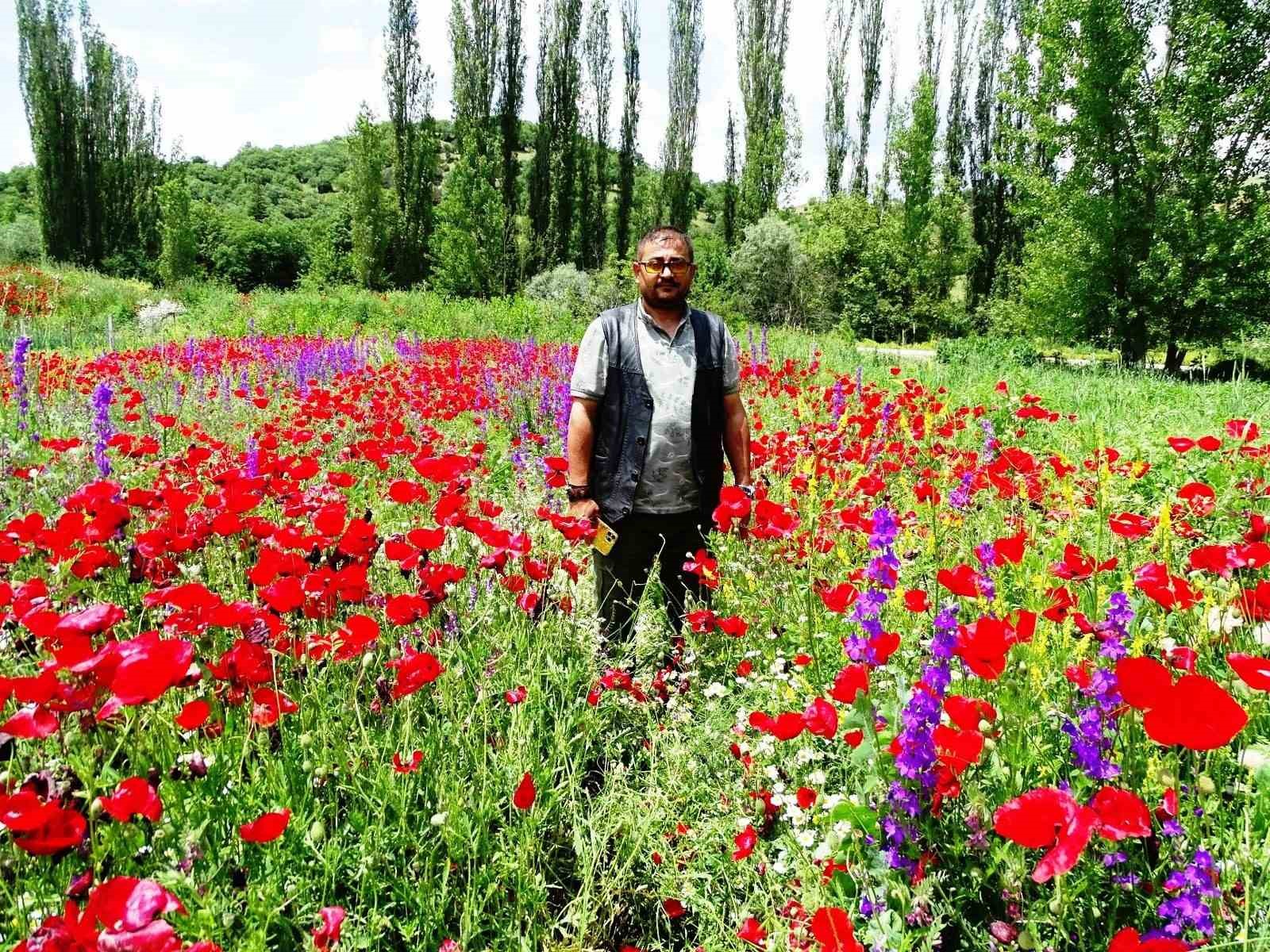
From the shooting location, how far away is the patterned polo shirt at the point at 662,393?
2650mm

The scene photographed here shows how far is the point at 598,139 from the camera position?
2825cm

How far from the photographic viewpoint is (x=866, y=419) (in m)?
4.67

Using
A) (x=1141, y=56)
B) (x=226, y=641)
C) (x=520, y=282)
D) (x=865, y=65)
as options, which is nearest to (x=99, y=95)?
(x=520, y=282)

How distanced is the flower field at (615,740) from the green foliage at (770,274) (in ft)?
69.2

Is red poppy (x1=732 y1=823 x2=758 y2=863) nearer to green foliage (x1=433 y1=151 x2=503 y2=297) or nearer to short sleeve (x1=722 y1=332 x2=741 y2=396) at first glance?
short sleeve (x1=722 y1=332 x2=741 y2=396)

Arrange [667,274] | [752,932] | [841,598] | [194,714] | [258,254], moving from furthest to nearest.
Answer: [258,254] → [667,274] → [841,598] → [752,932] → [194,714]

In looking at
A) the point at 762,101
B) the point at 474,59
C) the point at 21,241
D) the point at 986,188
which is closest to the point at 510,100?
the point at 474,59

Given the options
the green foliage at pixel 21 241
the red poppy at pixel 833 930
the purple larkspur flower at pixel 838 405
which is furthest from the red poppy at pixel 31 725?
the green foliage at pixel 21 241

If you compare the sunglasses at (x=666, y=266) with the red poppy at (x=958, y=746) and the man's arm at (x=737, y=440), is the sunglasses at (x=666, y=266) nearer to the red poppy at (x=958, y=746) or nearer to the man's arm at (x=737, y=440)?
the man's arm at (x=737, y=440)

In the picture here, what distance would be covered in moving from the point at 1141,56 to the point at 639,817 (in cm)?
1713

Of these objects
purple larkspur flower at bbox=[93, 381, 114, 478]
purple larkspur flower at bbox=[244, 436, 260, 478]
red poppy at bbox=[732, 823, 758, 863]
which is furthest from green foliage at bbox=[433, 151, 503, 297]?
red poppy at bbox=[732, 823, 758, 863]

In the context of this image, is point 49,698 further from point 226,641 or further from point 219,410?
point 219,410

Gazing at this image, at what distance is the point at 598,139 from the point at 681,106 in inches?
141

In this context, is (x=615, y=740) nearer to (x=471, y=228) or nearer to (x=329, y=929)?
(x=329, y=929)
